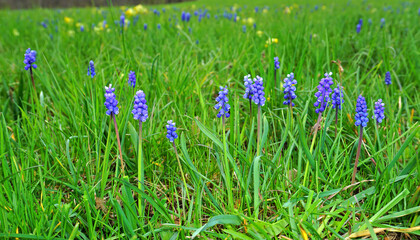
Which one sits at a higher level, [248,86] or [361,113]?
[248,86]

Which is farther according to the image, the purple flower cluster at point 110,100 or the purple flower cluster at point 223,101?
the purple flower cluster at point 223,101

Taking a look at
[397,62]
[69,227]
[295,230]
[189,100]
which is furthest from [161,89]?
[397,62]

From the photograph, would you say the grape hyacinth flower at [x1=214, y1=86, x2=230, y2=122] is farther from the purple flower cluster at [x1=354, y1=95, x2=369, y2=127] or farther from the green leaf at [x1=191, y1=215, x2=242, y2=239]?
the purple flower cluster at [x1=354, y1=95, x2=369, y2=127]

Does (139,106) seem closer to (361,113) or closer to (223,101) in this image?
(223,101)

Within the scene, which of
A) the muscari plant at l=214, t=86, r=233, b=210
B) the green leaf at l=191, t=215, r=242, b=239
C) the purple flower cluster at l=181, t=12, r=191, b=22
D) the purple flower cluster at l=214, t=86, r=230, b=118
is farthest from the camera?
the purple flower cluster at l=181, t=12, r=191, b=22

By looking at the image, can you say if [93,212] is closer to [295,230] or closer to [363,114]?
[295,230]

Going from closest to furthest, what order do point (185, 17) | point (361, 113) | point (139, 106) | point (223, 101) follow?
point (139, 106) → point (361, 113) → point (223, 101) → point (185, 17)

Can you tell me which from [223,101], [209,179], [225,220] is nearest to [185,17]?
[223,101]

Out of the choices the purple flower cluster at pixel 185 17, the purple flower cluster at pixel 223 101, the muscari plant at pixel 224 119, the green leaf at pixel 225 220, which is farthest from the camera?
the purple flower cluster at pixel 185 17

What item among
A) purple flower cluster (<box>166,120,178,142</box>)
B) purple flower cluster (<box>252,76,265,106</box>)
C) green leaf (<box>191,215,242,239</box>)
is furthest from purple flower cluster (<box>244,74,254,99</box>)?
green leaf (<box>191,215,242,239</box>)

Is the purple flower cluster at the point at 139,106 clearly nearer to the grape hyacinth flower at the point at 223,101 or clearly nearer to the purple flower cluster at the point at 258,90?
the grape hyacinth flower at the point at 223,101

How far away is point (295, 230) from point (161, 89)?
1.51 metres

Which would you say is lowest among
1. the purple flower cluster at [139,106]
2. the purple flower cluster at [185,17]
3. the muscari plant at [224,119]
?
the muscari plant at [224,119]

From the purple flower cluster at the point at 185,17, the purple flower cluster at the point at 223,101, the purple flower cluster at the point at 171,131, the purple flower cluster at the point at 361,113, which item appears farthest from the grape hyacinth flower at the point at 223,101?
the purple flower cluster at the point at 185,17
